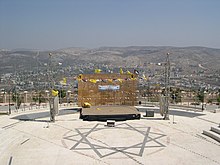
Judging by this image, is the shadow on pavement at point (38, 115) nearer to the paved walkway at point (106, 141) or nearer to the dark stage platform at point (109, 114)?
the paved walkway at point (106, 141)

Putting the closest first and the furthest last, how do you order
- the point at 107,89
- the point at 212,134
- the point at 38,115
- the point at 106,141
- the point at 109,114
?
the point at 106,141 → the point at 212,134 → the point at 109,114 → the point at 38,115 → the point at 107,89

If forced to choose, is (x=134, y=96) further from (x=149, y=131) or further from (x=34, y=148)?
(x=34, y=148)

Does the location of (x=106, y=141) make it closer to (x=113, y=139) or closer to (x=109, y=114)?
(x=113, y=139)

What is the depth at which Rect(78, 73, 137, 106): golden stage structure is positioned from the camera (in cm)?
3612

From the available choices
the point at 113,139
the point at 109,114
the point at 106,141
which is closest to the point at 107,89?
the point at 109,114

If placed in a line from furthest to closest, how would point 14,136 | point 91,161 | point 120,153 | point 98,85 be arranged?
point 98,85, point 14,136, point 120,153, point 91,161

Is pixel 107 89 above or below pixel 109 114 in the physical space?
above

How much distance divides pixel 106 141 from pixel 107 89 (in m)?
15.0

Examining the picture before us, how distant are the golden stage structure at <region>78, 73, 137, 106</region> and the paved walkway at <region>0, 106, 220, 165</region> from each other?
5641mm

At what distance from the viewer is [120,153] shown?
1923 centimetres

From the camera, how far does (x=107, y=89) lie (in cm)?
3666

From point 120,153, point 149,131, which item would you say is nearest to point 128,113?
point 149,131

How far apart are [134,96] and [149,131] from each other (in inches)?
483

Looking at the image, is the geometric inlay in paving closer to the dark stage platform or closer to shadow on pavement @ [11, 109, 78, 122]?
the dark stage platform
